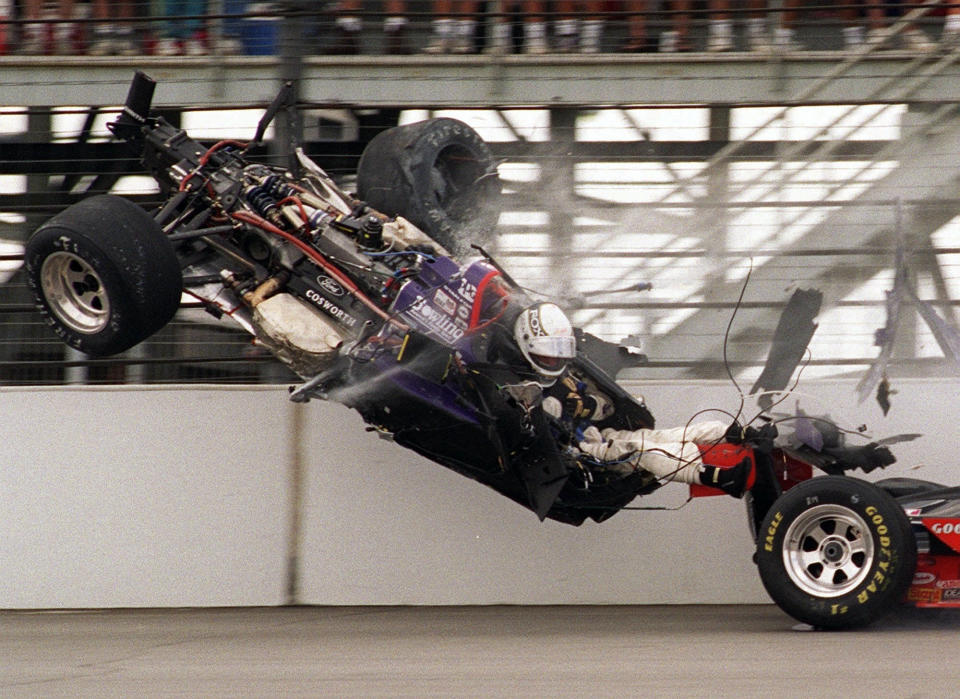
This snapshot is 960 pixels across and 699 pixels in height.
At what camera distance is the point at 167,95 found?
26.7 feet

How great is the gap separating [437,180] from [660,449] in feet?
5.89

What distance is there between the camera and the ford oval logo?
652 centimetres

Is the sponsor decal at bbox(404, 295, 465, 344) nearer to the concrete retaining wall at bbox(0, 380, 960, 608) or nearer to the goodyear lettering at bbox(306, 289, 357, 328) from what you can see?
the goodyear lettering at bbox(306, 289, 357, 328)

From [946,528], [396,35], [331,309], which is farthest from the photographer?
[396,35]

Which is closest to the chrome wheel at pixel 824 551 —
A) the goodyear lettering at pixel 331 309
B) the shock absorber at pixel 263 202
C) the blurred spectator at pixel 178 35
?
the goodyear lettering at pixel 331 309

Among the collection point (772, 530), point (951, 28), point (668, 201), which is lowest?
point (772, 530)

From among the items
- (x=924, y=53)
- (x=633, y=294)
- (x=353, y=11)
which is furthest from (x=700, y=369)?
(x=353, y=11)

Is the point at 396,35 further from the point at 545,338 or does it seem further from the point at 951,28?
the point at 951,28

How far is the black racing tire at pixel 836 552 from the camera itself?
5945mm

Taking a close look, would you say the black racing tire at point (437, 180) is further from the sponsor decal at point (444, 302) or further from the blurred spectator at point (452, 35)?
the blurred spectator at point (452, 35)

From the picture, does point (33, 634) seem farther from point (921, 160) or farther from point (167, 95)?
point (921, 160)

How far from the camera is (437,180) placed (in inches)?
276

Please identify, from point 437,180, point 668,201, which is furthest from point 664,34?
point 437,180

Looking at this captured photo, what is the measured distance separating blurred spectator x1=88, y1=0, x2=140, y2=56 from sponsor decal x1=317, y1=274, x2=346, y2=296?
230 centimetres
